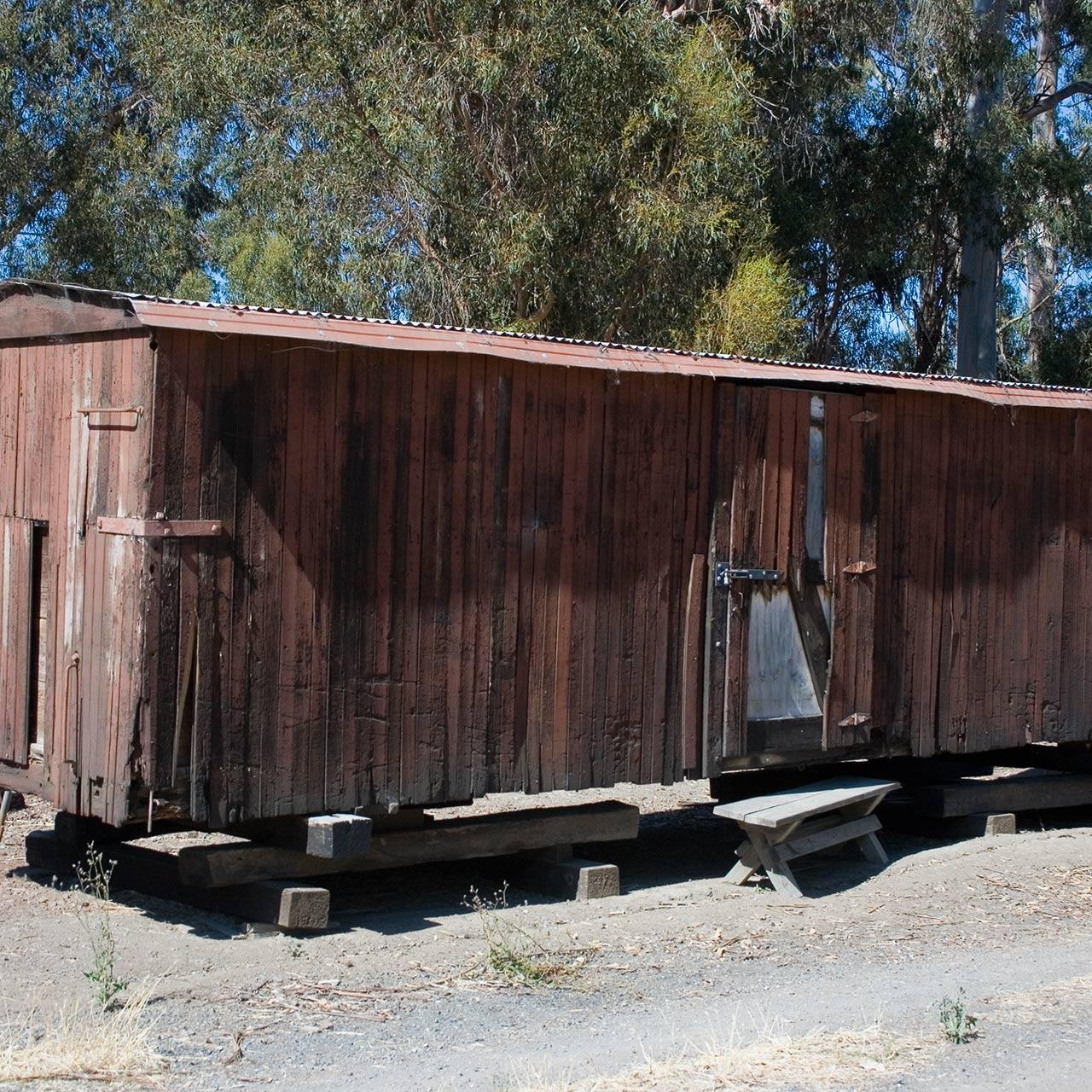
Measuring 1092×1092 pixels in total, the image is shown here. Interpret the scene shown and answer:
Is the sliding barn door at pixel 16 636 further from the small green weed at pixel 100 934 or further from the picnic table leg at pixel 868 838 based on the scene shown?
the picnic table leg at pixel 868 838

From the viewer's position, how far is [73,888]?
782 cm

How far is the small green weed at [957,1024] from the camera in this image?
575 centimetres

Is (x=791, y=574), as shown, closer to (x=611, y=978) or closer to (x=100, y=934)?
(x=611, y=978)

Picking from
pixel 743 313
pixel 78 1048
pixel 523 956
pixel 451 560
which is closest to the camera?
pixel 78 1048

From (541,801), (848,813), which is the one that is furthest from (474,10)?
(848,813)

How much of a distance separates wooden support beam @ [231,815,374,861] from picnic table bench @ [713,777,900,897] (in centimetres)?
240

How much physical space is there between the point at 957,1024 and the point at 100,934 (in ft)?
12.7

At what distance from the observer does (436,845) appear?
7961 mm

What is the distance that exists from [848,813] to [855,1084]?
13.9 feet

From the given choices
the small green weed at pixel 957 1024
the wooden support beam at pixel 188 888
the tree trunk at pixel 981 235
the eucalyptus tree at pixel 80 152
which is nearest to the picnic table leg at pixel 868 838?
the small green weed at pixel 957 1024

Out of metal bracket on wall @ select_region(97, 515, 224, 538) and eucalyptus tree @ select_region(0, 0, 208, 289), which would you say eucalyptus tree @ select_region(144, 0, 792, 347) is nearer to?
eucalyptus tree @ select_region(0, 0, 208, 289)

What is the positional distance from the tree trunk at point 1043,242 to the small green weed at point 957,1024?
75.1 feet

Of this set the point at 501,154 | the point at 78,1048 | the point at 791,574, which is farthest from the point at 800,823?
the point at 501,154

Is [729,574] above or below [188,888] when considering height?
above
